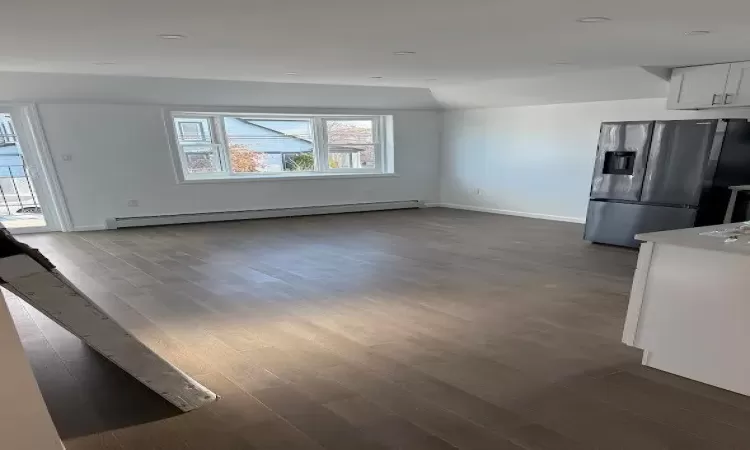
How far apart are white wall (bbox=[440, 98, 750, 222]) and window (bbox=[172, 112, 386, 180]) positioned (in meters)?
1.49

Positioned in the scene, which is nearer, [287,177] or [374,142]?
[287,177]

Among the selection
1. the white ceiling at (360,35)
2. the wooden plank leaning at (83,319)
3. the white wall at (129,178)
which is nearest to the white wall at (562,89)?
the white ceiling at (360,35)

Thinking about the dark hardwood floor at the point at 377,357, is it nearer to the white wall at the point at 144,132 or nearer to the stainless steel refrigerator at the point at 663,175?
the stainless steel refrigerator at the point at 663,175

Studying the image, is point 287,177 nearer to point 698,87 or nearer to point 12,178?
point 12,178

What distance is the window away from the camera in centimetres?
707

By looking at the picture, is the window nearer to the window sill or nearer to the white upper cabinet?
the window sill

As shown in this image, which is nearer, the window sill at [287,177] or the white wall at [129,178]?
the white wall at [129,178]

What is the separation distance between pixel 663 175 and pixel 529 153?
8.26ft

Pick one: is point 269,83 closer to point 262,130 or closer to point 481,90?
point 262,130

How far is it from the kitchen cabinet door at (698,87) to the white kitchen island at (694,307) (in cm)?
315

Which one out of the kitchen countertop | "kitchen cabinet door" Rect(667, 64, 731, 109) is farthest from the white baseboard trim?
the kitchen countertop

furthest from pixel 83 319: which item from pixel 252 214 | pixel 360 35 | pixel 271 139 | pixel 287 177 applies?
pixel 271 139

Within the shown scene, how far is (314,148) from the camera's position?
790 cm

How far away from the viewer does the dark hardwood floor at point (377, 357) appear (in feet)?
6.46
